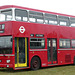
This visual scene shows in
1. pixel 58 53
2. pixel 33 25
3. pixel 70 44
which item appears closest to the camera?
pixel 33 25

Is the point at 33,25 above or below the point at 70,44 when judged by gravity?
above

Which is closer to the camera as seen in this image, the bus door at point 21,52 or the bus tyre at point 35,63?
the bus door at point 21,52

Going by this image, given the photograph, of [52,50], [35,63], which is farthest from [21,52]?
[52,50]

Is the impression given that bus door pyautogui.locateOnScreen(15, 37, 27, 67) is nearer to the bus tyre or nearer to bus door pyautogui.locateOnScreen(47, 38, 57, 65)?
the bus tyre

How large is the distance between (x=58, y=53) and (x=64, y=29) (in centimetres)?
209

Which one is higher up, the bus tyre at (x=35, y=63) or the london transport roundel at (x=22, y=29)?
the london transport roundel at (x=22, y=29)

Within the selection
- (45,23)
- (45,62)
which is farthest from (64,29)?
(45,62)

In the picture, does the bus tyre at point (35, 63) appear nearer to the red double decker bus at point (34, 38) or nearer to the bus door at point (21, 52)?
the red double decker bus at point (34, 38)

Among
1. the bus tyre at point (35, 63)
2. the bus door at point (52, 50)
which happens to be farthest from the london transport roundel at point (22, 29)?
the bus door at point (52, 50)

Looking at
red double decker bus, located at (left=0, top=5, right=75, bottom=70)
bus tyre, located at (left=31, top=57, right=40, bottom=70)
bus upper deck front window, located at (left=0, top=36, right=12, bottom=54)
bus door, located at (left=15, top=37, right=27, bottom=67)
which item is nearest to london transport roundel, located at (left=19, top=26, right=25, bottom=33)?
red double decker bus, located at (left=0, top=5, right=75, bottom=70)

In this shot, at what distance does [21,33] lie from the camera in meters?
15.1

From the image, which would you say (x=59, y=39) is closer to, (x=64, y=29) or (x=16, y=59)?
(x=64, y=29)

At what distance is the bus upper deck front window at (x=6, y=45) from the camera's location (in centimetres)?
1466

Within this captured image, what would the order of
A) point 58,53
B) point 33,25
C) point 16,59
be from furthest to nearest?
point 58,53 → point 33,25 → point 16,59
